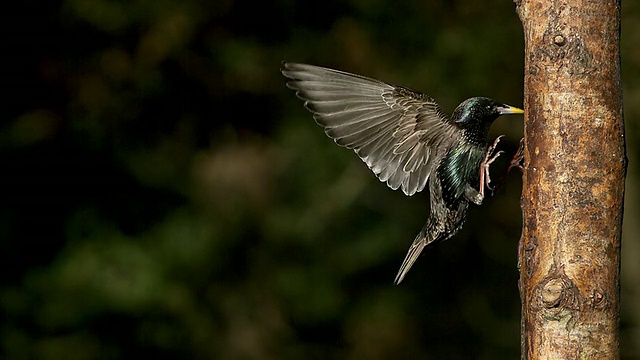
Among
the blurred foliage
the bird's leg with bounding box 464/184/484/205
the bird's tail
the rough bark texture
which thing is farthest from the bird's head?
the blurred foliage

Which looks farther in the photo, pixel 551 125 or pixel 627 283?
pixel 627 283

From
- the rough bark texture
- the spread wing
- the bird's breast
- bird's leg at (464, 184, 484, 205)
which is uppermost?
the spread wing

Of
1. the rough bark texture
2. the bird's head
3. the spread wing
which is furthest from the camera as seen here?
the spread wing

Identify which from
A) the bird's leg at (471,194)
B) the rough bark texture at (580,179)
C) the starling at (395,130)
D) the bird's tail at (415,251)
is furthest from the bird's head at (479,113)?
the rough bark texture at (580,179)

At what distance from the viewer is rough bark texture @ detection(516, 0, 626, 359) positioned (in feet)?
5.74

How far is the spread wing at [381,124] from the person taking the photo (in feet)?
9.01

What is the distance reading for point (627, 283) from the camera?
5664 mm

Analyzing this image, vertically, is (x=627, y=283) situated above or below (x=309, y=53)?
below

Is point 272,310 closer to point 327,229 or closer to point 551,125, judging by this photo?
point 327,229

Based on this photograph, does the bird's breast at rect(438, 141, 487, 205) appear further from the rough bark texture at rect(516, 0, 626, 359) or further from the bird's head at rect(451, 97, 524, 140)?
the rough bark texture at rect(516, 0, 626, 359)

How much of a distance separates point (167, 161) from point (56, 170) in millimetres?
690

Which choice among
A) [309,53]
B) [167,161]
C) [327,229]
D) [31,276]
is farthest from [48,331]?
[309,53]

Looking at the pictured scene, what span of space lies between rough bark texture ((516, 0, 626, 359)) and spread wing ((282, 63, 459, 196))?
0.97 m

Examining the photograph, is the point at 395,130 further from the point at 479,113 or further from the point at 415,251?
the point at 415,251
